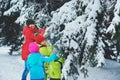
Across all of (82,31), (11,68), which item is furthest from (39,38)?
(11,68)

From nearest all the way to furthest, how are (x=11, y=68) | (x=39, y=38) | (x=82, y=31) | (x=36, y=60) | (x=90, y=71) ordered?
(x=82, y=31), (x=36, y=60), (x=39, y=38), (x=90, y=71), (x=11, y=68)

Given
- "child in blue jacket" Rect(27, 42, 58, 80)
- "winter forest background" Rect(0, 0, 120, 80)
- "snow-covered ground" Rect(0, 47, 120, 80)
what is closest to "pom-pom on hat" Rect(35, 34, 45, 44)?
"child in blue jacket" Rect(27, 42, 58, 80)

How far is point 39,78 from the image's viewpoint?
382 inches

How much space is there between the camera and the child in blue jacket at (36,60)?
31.1 feet

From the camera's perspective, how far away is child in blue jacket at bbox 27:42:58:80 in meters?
9.48

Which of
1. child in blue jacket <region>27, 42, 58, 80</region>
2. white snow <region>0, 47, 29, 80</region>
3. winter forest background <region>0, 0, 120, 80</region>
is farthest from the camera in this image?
white snow <region>0, 47, 29, 80</region>

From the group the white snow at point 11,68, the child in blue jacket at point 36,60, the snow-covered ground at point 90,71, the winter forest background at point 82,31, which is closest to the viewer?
the winter forest background at point 82,31

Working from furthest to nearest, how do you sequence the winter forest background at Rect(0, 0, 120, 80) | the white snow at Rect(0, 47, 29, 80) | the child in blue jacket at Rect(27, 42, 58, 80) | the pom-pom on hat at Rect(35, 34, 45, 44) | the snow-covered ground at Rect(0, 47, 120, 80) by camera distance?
the white snow at Rect(0, 47, 29, 80) → the snow-covered ground at Rect(0, 47, 120, 80) → the pom-pom on hat at Rect(35, 34, 45, 44) → the child in blue jacket at Rect(27, 42, 58, 80) → the winter forest background at Rect(0, 0, 120, 80)

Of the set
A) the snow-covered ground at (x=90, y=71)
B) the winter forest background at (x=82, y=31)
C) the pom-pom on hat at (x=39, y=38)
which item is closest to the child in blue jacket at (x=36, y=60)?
the winter forest background at (x=82, y=31)

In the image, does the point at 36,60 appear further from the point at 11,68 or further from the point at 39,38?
the point at 11,68

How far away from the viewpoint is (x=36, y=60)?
9.52 m

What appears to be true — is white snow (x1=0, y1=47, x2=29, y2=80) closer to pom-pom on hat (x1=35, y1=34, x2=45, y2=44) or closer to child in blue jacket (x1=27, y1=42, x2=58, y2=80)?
pom-pom on hat (x1=35, y1=34, x2=45, y2=44)

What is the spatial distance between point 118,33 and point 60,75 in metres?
2.36

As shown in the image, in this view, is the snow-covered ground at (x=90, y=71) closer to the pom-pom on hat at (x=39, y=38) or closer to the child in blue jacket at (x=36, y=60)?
the pom-pom on hat at (x=39, y=38)
